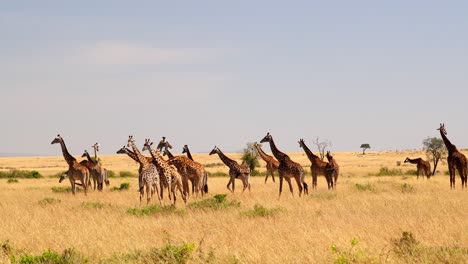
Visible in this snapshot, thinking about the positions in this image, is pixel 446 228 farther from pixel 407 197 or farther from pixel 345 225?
pixel 407 197

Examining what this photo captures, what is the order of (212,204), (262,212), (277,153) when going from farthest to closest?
1. (277,153)
2. (212,204)
3. (262,212)

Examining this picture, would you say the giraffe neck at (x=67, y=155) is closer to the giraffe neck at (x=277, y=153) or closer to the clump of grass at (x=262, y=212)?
the giraffe neck at (x=277, y=153)

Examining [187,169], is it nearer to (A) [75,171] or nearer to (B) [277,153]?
(B) [277,153]

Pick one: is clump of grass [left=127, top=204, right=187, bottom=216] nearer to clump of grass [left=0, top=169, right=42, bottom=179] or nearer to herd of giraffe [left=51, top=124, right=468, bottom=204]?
herd of giraffe [left=51, top=124, right=468, bottom=204]

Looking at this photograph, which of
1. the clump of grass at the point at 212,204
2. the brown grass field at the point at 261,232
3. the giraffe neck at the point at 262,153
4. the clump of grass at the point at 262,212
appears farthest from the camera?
the giraffe neck at the point at 262,153

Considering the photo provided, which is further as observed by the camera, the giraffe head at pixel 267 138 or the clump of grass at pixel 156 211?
the giraffe head at pixel 267 138

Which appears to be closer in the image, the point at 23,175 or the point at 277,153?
the point at 277,153

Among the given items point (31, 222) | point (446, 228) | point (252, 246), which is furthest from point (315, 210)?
point (31, 222)

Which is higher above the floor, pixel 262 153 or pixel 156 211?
pixel 262 153

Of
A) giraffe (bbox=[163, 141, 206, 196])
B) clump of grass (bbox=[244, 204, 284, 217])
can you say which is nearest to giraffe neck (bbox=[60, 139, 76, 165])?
giraffe (bbox=[163, 141, 206, 196])

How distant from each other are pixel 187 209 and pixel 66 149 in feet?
31.7

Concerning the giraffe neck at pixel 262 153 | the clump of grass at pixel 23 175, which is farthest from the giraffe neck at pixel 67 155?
the clump of grass at pixel 23 175

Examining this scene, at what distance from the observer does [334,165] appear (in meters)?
24.2

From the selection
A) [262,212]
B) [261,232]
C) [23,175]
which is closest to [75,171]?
[262,212]
